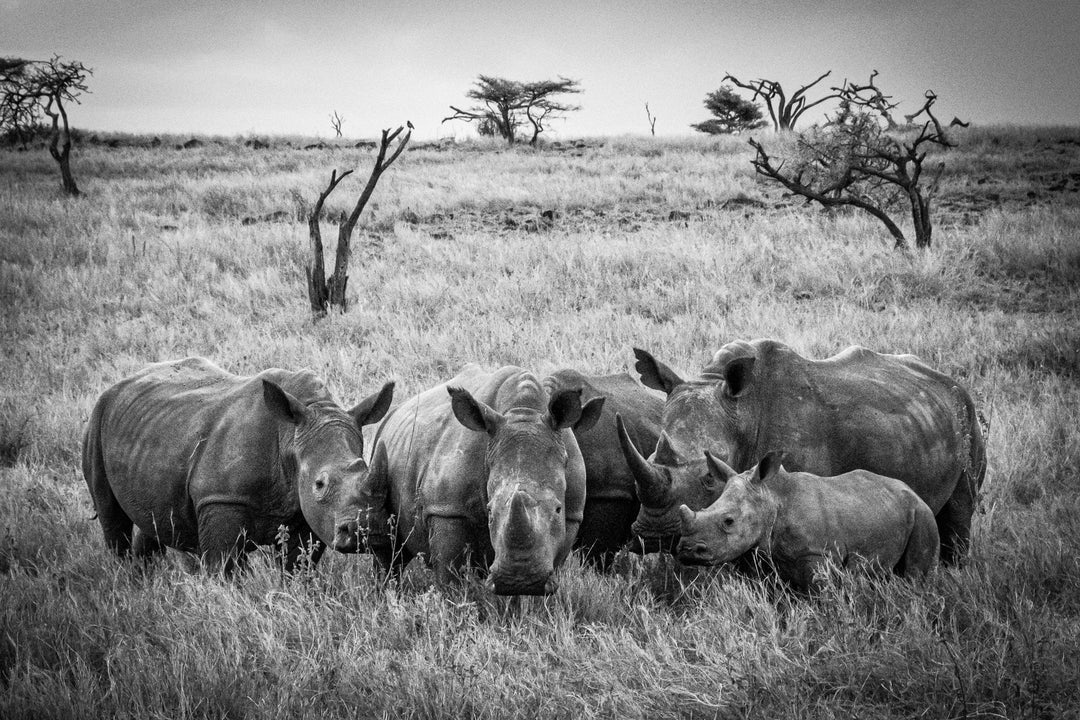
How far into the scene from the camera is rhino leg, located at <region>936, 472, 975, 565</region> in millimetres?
5715

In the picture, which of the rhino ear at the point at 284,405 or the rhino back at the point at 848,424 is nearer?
the rhino ear at the point at 284,405

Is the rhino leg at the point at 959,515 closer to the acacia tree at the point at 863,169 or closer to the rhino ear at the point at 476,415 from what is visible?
the rhino ear at the point at 476,415

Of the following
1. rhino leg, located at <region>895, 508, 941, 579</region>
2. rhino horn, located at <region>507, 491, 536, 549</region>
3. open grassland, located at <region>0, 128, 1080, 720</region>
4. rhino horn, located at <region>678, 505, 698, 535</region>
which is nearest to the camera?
open grassland, located at <region>0, 128, 1080, 720</region>

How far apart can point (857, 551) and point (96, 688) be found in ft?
11.3

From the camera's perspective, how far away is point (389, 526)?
509cm

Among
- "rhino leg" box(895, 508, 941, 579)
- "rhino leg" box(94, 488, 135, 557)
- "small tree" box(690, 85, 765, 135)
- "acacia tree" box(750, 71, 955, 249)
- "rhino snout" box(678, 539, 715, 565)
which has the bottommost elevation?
"rhino leg" box(94, 488, 135, 557)

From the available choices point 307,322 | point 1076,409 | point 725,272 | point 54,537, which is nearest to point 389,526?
point 54,537

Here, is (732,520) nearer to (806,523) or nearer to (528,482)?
(806,523)

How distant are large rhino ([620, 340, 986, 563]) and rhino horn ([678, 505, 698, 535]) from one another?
41cm

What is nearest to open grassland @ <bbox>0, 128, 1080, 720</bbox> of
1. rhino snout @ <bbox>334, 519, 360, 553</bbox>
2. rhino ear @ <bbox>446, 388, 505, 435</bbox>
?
rhino snout @ <bbox>334, 519, 360, 553</bbox>

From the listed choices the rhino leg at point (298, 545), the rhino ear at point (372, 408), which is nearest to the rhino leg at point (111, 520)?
the rhino leg at point (298, 545)

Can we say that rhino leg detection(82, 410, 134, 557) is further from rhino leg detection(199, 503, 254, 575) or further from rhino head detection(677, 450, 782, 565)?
rhino head detection(677, 450, 782, 565)

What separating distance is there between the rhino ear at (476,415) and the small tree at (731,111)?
145 ft

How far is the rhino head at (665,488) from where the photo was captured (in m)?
4.57
